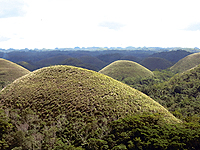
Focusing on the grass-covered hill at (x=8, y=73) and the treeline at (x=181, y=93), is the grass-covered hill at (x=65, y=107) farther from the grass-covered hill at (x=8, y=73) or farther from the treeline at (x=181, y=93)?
the grass-covered hill at (x=8, y=73)

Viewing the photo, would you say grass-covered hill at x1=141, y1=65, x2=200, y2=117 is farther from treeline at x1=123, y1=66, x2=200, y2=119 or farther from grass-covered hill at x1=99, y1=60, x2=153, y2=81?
grass-covered hill at x1=99, y1=60, x2=153, y2=81

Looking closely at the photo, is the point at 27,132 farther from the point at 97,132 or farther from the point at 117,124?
the point at 117,124

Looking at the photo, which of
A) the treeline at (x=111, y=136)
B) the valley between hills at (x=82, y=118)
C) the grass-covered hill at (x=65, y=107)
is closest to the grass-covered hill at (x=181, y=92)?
the valley between hills at (x=82, y=118)

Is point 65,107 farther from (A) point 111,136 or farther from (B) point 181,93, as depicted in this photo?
(B) point 181,93

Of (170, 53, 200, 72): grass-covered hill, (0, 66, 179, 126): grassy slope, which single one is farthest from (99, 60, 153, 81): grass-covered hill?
(0, 66, 179, 126): grassy slope

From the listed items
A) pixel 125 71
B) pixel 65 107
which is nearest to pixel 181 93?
pixel 65 107

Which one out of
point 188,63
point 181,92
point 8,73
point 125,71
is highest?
point 188,63

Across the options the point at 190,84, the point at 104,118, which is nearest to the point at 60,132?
the point at 104,118

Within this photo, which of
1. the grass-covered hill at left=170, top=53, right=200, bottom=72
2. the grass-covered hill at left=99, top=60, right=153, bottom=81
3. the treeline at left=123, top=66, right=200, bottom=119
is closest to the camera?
the treeline at left=123, top=66, right=200, bottom=119
